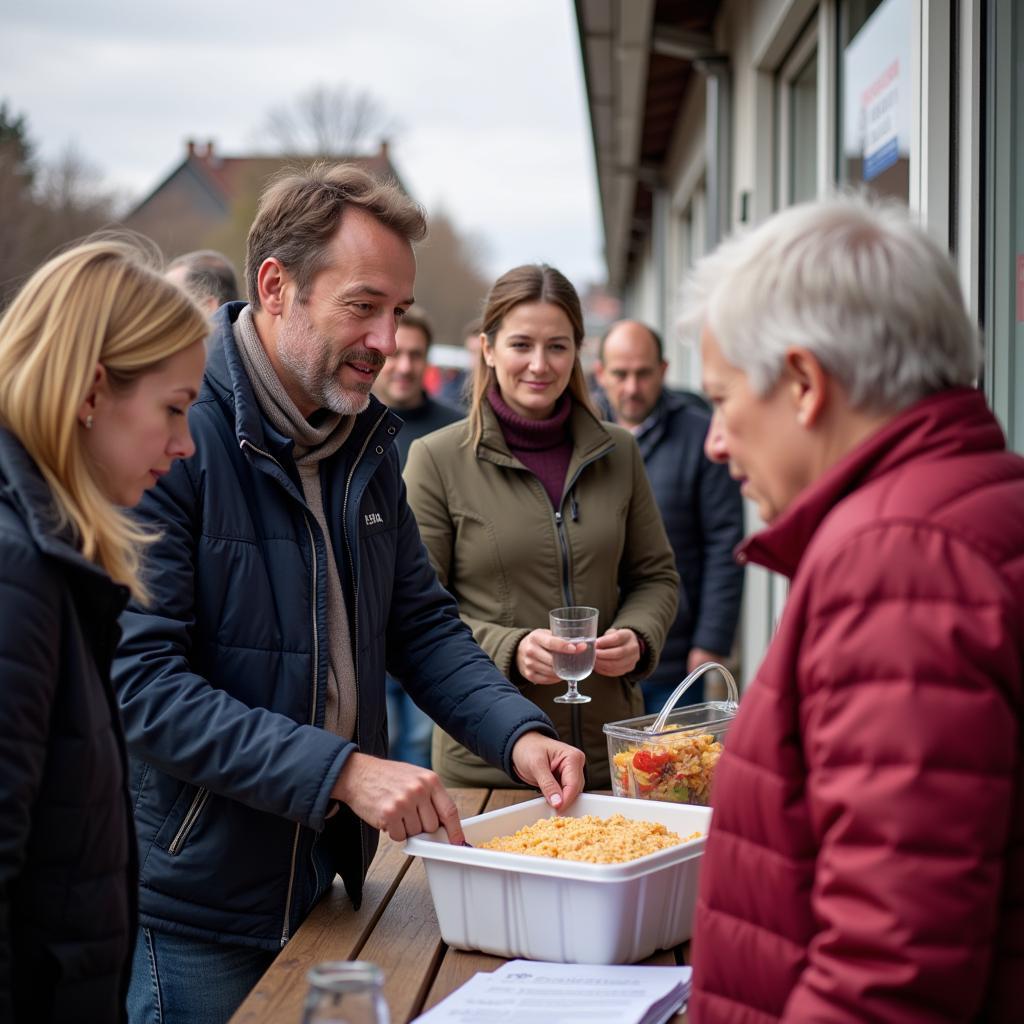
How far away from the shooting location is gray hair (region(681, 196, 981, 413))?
1.24 metres

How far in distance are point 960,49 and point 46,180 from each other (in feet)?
65.9

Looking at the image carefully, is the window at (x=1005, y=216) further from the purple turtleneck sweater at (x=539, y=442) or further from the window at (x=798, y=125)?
the window at (x=798, y=125)

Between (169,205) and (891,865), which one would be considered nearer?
(891,865)

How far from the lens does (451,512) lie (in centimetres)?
321

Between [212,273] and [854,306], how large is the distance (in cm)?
364

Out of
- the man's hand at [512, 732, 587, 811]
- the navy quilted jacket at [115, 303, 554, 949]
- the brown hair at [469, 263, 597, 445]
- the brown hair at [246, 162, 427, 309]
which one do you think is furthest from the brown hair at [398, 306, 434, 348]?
the man's hand at [512, 732, 587, 811]

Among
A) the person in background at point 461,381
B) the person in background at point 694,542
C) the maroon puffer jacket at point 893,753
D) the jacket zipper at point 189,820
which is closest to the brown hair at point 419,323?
the person in background at point 461,381

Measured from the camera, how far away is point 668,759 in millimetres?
2203

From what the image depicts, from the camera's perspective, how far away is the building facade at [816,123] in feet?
9.57

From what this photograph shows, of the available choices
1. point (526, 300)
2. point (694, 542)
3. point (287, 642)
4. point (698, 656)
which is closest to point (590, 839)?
point (287, 642)

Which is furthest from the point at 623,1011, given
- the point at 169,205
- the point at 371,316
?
the point at 169,205

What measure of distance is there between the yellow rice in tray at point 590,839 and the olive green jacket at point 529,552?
1.07 metres

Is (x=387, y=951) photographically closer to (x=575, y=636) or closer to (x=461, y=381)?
(x=575, y=636)

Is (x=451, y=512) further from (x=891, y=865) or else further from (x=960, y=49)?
(x=891, y=865)
